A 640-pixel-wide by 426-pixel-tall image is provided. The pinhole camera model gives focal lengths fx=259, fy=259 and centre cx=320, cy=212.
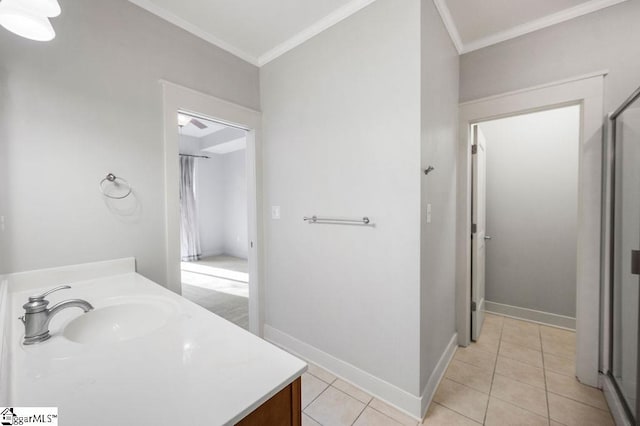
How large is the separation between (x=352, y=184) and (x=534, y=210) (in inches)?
91.5

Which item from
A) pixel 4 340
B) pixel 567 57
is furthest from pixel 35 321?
pixel 567 57

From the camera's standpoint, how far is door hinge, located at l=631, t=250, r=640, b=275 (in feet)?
4.45

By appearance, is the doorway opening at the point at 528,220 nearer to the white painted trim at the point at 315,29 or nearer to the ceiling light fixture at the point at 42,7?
the white painted trim at the point at 315,29

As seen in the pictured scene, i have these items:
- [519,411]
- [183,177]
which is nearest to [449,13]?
[519,411]

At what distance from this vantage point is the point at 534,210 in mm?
2795

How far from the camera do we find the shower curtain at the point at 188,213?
5.75 meters

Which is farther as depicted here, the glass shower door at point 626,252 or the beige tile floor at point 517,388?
the beige tile floor at point 517,388

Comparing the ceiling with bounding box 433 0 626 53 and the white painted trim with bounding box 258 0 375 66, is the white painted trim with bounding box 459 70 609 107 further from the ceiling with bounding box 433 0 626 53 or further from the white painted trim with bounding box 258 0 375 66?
the white painted trim with bounding box 258 0 375 66

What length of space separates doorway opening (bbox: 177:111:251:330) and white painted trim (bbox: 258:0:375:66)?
2.73 metres

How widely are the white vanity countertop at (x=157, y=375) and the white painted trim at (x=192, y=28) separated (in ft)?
6.24

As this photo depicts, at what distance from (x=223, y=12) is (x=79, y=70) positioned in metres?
0.96

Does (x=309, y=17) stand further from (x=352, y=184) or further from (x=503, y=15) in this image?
(x=503, y=15)

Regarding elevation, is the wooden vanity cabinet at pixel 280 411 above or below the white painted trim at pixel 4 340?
below

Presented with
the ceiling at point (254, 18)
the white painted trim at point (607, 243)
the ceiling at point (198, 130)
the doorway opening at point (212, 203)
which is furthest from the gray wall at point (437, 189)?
the ceiling at point (198, 130)
